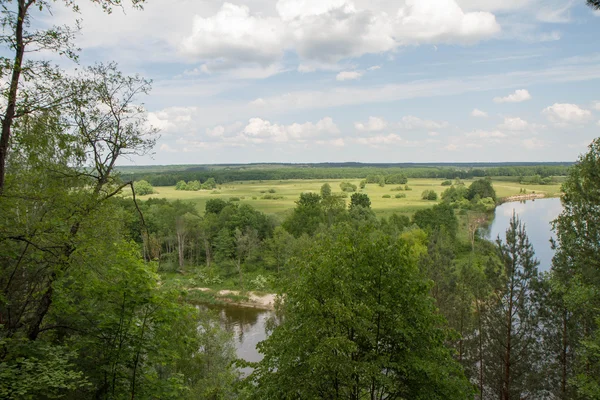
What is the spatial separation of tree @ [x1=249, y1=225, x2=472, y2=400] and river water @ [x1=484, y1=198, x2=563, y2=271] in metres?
34.2

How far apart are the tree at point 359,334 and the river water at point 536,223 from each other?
34.2m

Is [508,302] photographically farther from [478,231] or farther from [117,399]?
[478,231]

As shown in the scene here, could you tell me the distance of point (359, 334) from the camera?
962 cm

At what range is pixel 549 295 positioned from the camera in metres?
16.8

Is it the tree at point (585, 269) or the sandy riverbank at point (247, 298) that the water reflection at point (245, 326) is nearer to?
the sandy riverbank at point (247, 298)

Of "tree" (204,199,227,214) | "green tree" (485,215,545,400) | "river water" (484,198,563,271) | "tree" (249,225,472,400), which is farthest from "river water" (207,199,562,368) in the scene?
"tree" (204,199,227,214)

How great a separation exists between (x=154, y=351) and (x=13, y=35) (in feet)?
22.3

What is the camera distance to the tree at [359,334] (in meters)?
8.83

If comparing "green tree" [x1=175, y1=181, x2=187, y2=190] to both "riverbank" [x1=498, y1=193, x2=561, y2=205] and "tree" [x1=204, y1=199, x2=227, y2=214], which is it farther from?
"riverbank" [x1=498, y1=193, x2=561, y2=205]

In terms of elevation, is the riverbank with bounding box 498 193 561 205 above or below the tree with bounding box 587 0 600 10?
below

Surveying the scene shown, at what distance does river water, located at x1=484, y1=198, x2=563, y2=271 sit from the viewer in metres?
52.9

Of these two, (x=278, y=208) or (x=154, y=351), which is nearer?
(x=154, y=351)

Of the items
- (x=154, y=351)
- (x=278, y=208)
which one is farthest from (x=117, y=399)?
(x=278, y=208)

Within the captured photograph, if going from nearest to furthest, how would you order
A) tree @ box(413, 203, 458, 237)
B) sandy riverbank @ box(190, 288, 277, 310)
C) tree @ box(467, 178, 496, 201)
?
1. sandy riverbank @ box(190, 288, 277, 310)
2. tree @ box(413, 203, 458, 237)
3. tree @ box(467, 178, 496, 201)
